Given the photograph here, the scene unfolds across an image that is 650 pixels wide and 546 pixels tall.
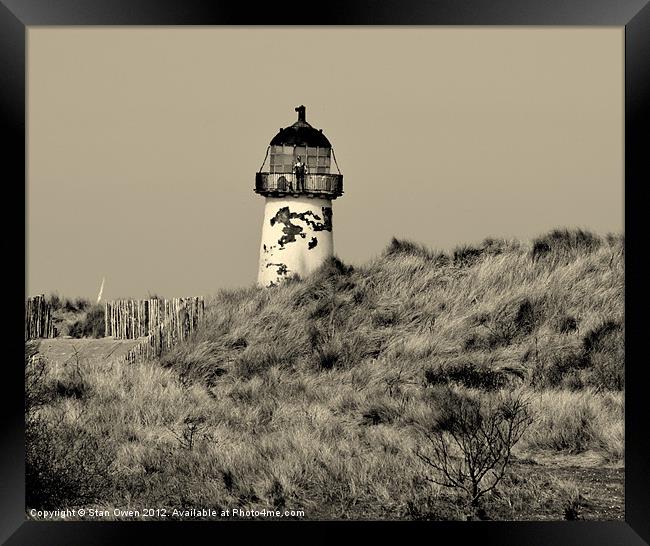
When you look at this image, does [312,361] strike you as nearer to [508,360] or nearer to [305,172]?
[508,360]

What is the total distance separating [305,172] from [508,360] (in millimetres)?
9828

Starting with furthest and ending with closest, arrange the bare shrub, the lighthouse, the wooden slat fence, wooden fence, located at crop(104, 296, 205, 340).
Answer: the lighthouse < wooden fence, located at crop(104, 296, 205, 340) < the wooden slat fence < the bare shrub

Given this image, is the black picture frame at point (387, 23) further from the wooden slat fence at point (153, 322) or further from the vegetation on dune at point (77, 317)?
the vegetation on dune at point (77, 317)

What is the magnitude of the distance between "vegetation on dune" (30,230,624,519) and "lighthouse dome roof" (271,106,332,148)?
16.7 feet

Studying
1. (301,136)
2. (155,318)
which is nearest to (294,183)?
(301,136)

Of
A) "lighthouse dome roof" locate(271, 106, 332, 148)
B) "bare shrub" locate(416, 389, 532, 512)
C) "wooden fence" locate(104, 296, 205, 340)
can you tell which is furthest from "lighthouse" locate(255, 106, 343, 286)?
"bare shrub" locate(416, 389, 532, 512)

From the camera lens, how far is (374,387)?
14898 millimetres

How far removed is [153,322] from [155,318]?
85 millimetres

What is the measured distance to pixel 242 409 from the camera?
46.0 ft

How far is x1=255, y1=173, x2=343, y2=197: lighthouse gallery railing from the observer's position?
931 inches

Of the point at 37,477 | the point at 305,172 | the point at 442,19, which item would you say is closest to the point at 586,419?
the point at 37,477

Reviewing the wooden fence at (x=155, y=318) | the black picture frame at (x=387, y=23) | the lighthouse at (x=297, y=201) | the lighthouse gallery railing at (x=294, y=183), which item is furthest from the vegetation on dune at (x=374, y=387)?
the lighthouse gallery railing at (x=294, y=183)

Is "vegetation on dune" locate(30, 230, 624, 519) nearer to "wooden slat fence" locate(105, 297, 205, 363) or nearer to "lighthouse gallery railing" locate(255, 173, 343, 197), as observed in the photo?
"wooden slat fence" locate(105, 297, 205, 363)

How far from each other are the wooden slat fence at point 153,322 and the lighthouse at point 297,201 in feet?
11.9
